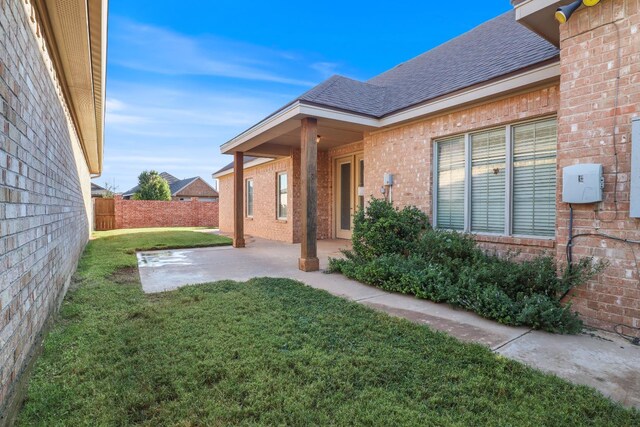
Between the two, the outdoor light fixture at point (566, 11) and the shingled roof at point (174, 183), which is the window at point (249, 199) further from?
the shingled roof at point (174, 183)

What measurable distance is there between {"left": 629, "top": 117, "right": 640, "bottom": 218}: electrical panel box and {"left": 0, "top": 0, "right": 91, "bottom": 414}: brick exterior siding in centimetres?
488

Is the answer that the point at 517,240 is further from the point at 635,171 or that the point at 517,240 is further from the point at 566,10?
the point at 566,10

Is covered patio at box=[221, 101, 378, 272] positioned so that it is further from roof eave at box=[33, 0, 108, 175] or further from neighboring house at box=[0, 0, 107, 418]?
neighboring house at box=[0, 0, 107, 418]

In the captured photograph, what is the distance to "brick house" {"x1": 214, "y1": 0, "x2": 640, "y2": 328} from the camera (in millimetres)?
3312

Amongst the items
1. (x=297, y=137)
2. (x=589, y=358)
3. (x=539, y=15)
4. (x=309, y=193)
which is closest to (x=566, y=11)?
(x=539, y=15)

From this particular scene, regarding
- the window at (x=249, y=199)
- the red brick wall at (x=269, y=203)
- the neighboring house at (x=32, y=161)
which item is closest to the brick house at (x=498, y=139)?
the red brick wall at (x=269, y=203)

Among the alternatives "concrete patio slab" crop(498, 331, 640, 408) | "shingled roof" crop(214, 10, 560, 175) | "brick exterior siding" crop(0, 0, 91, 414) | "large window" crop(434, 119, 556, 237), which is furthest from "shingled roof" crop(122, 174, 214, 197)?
"concrete patio slab" crop(498, 331, 640, 408)

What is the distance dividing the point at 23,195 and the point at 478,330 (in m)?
4.06

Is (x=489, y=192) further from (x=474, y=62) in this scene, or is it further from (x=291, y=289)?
(x=291, y=289)

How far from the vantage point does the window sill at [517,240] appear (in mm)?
4719

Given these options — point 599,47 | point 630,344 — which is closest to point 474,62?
point 599,47

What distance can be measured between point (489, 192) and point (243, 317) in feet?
14.5

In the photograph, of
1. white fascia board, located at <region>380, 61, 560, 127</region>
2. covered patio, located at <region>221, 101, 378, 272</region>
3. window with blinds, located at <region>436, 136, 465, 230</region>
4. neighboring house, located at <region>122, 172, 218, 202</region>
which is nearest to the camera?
white fascia board, located at <region>380, 61, 560, 127</region>

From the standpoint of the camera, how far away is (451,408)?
205 centimetres
